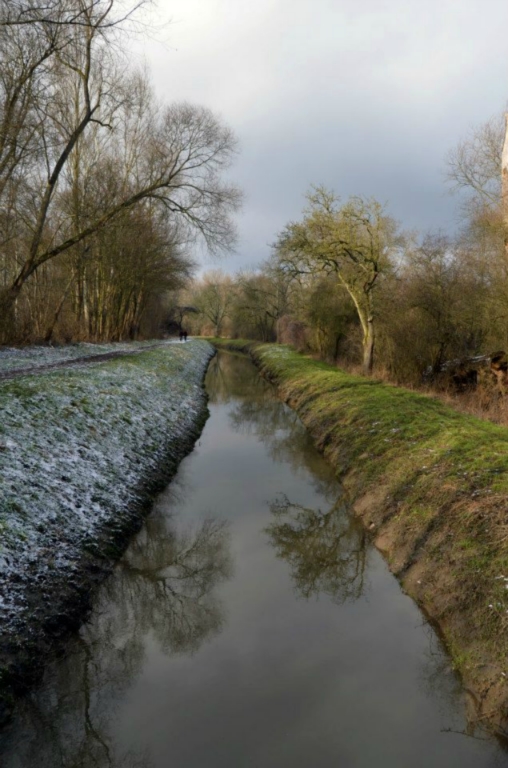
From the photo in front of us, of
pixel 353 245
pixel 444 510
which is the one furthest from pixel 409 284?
pixel 444 510

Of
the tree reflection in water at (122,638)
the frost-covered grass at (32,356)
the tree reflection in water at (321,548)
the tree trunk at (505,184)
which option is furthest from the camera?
the frost-covered grass at (32,356)

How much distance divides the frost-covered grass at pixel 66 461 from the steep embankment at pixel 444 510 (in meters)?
4.13

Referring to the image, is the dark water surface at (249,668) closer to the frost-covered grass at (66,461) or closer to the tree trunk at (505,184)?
the frost-covered grass at (66,461)

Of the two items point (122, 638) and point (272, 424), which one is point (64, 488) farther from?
point (272, 424)

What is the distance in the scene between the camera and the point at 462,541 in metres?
5.75

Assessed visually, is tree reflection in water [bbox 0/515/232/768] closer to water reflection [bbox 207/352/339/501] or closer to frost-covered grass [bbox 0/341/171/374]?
water reflection [bbox 207/352/339/501]

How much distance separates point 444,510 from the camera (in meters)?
6.60

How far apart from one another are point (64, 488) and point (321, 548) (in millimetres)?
3955

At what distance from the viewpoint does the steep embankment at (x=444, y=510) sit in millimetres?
4484

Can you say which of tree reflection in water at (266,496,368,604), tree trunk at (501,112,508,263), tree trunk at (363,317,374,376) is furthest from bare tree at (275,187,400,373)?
tree reflection in water at (266,496,368,604)

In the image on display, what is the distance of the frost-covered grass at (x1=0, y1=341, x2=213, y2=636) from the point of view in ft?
16.8

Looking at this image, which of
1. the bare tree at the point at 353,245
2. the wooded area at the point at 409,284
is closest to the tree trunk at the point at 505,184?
the wooded area at the point at 409,284

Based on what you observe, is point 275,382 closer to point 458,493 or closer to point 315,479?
point 315,479

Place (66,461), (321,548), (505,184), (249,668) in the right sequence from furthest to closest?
(505,184)
(66,461)
(321,548)
(249,668)
